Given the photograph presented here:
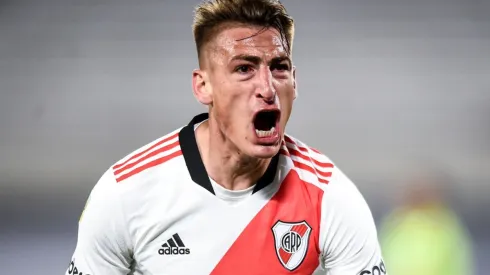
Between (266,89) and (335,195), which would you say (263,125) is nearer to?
(266,89)

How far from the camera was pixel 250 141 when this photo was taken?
2.70m

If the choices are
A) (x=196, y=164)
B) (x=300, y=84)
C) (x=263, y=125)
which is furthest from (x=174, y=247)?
(x=300, y=84)

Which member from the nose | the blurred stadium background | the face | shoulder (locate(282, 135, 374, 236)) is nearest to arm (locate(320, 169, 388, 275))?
shoulder (locate(282, 135, 374, 236))

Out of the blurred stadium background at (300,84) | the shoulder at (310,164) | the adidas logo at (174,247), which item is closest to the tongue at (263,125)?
the shoulder at (310,164)

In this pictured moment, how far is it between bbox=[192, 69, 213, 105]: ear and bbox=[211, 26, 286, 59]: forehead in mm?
109

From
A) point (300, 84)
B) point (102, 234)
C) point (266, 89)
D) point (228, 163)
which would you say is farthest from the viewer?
point (300, 84)

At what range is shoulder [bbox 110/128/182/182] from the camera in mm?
2842

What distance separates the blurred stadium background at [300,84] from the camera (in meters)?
6.57

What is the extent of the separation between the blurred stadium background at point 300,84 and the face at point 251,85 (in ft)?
12.2

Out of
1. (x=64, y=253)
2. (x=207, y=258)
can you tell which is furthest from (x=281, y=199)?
(x=64, y=253)

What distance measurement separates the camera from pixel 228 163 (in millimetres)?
2867

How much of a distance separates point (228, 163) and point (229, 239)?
27 centimetres

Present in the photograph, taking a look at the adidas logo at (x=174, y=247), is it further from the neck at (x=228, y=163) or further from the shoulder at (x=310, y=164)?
the shoulder at (x=310, y=164)

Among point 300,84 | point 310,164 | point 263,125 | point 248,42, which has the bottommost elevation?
point 300,84
